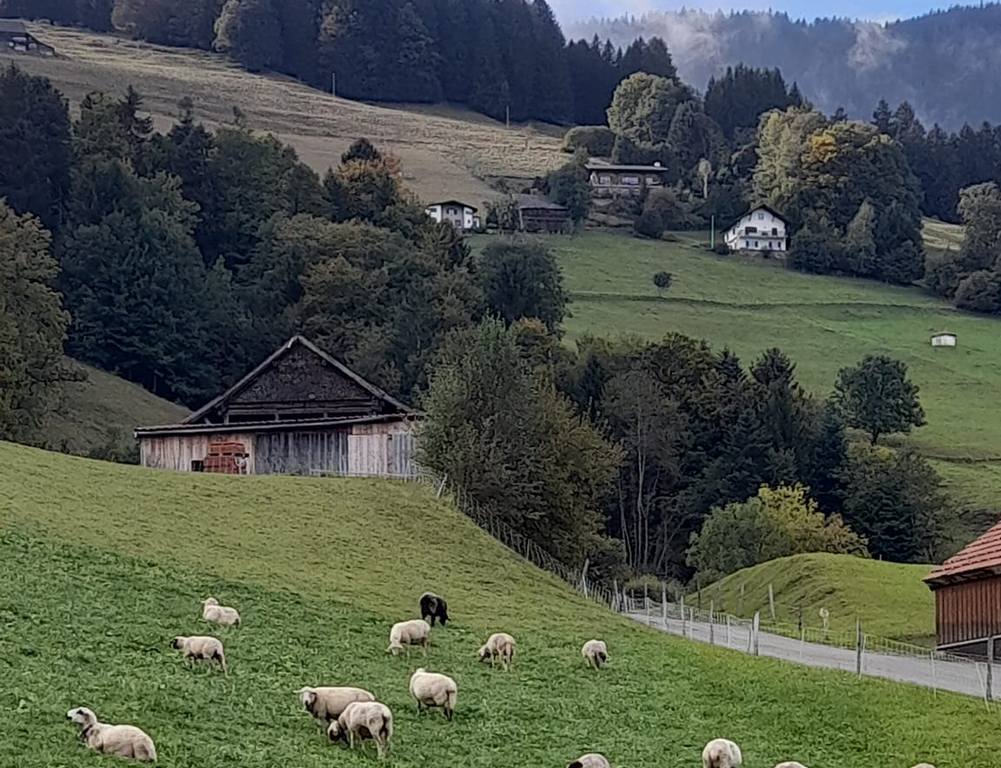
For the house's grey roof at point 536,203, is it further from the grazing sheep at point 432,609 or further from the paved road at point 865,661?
the grazing sheep at point 432,609

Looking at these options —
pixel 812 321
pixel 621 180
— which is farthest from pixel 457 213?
pixel 812 321

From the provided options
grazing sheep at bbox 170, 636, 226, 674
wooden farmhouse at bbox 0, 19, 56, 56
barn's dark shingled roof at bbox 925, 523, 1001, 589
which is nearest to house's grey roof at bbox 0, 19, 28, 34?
wooden farmhouse at bbox 0, 19, 56, 56

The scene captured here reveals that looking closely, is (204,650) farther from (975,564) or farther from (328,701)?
(975,564)

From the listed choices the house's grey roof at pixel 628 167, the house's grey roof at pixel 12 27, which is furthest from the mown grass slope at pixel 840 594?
the house's grey roof at pixel 12 27

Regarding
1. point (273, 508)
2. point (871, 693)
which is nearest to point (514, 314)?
point (273, 508)

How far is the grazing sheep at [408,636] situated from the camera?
30.8 m

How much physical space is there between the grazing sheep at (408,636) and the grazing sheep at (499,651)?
3.62ft

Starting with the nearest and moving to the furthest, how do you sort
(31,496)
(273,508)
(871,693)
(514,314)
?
(871,693) < (31,496) < (273,508) < (514,314)

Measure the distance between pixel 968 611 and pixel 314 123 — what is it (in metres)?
145

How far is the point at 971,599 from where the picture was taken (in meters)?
46.4

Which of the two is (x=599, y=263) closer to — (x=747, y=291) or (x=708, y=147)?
(x=747, y=291)

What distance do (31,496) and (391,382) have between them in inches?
1988

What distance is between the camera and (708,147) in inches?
7628

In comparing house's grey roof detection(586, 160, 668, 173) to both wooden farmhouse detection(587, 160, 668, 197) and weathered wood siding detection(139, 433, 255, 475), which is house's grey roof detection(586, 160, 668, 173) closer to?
wooden farmhouse detection(587, 160, 668, 197)
